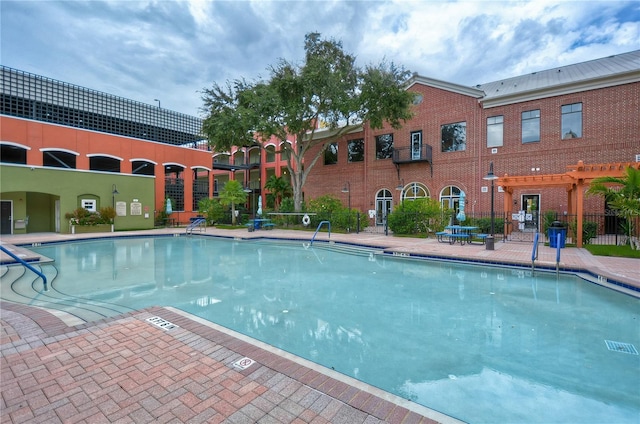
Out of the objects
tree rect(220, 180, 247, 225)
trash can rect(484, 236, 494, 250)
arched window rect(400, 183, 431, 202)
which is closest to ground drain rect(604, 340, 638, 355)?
trash can rect(484, 236, 494, 250)

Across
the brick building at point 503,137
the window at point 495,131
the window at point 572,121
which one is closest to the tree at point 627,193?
the brick building at point 503,137

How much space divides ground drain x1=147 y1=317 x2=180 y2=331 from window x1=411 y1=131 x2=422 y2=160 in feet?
58.6

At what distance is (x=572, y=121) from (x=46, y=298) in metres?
20.6

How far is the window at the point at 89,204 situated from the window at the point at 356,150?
16.3m

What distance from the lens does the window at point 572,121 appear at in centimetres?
1493

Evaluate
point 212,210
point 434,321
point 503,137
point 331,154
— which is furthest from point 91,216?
point 503,137

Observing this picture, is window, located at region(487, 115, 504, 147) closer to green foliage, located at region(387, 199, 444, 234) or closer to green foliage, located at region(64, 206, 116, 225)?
green foliage, located at region(387, 199, 444, 234)

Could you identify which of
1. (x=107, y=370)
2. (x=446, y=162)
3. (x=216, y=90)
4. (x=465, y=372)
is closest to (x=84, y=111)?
(x=216, y=90)

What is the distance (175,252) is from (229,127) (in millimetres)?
8960

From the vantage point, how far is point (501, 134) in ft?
55.1

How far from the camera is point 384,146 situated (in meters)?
21.0

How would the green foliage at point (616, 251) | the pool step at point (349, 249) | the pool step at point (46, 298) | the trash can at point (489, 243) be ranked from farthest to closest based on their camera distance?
1. the pool step at point (349, 249)
2. the trash can at point (489, 243)
3. the green foliage at point (616, 251)
4. the pool step at point (46, 298)

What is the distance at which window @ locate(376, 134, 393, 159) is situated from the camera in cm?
2075

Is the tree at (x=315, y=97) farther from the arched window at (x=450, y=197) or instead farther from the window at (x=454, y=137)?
the arched window at (x=450, y=197)
